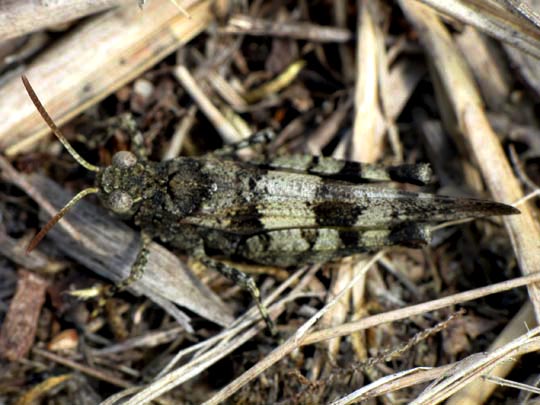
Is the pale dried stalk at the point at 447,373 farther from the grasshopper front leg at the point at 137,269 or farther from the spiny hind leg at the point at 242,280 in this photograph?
the grasshopper front leg at the point at 137,269

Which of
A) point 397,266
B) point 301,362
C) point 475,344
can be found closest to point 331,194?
point 397,266

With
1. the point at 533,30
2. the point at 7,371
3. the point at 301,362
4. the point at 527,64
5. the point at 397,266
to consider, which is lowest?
the point at 7,371

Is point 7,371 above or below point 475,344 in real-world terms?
below

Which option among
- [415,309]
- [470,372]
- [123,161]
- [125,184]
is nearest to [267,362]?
[415,309]

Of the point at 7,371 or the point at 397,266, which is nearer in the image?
the point at 7,371

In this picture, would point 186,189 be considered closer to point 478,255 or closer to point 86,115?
point 86,115

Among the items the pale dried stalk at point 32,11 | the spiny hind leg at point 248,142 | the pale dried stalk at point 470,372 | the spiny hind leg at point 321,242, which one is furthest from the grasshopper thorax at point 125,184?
the pale dried stalk at point 470,372

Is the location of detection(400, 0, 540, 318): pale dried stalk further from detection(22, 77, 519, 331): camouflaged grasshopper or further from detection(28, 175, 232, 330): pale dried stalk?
detection(28, 175, 232, 330): pale dried stalk
